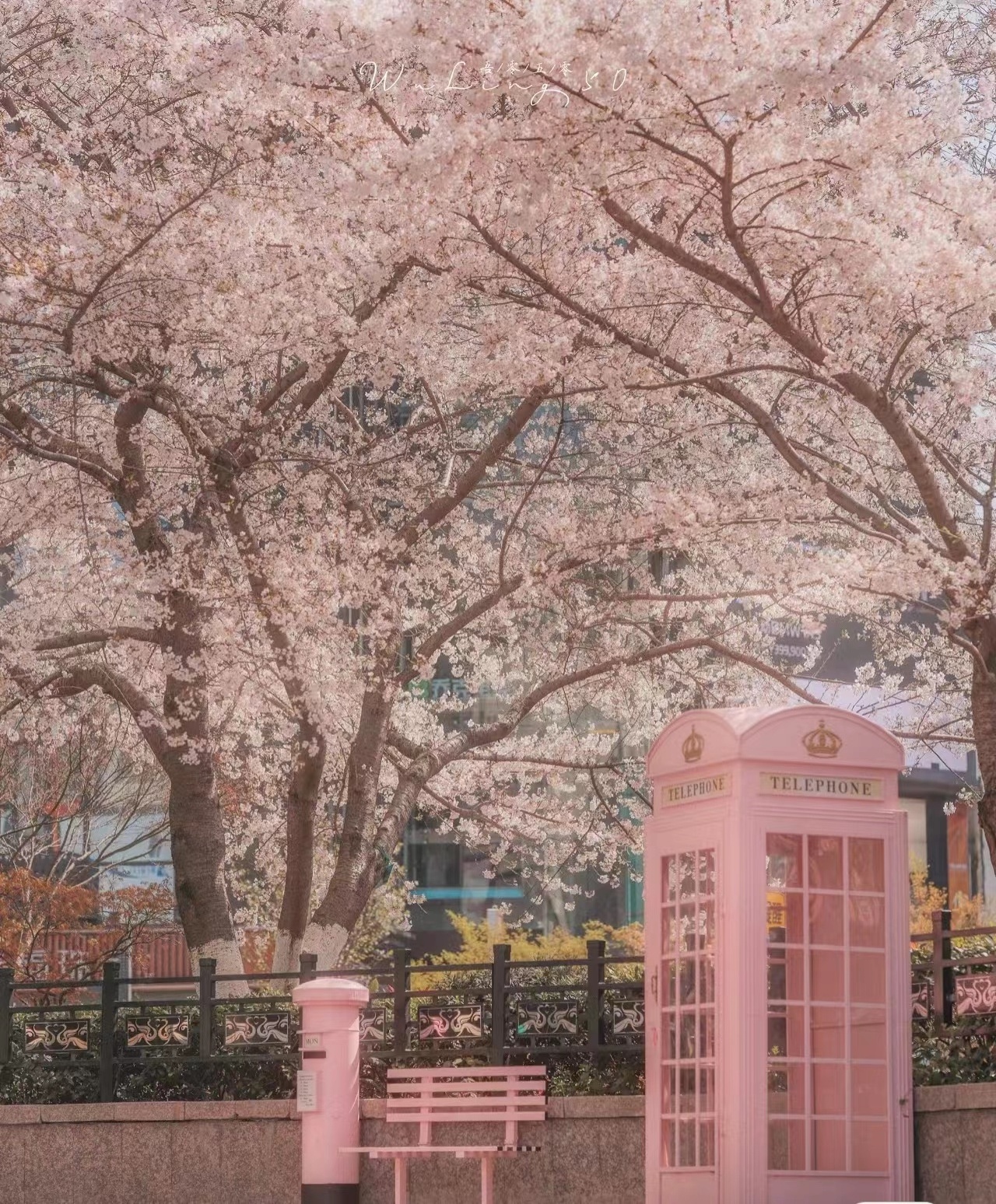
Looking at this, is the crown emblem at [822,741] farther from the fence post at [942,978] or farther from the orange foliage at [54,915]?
the orange foliage at [54,915]

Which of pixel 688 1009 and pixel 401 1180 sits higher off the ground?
pixel 688 1009

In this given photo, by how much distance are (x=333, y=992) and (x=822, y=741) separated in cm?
398

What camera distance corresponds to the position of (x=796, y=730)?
33.9 feet

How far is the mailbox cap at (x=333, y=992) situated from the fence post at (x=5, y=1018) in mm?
4167

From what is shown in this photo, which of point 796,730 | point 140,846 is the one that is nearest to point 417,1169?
point 796,730

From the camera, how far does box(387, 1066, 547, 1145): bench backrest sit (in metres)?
12.0

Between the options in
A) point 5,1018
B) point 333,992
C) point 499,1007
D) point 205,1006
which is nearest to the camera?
point 333,992

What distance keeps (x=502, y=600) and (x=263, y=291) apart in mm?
4140

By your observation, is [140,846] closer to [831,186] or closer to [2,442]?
[2,442]

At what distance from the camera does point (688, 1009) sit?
1051 centimetres

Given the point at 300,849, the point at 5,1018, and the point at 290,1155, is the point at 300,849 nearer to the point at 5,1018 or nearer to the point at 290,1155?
the point at 5,1018

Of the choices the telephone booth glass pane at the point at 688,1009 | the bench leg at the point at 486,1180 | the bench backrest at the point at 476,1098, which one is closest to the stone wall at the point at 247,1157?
the bench backrest at the point at 476,1098

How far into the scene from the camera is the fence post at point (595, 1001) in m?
12.4

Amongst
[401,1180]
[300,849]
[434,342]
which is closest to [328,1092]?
[401,1180]
